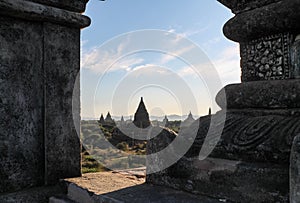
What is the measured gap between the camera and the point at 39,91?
2592 millimetres

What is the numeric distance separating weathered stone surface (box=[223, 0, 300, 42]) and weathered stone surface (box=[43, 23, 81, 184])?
1.49 metres

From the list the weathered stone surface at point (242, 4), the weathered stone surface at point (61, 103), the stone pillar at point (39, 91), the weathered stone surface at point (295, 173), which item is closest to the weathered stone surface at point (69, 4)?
the stone pillar at point (39, 91)

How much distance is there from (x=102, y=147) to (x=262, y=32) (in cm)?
490

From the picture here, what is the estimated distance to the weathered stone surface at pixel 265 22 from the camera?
2.49 m

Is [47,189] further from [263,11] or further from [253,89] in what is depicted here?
[263,11]

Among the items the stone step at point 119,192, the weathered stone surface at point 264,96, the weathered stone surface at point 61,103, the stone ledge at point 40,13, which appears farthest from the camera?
the weathered stone surface at point 61,103

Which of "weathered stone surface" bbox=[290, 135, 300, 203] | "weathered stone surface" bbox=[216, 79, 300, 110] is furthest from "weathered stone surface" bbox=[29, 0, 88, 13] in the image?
"weathered stone surface" bbox=[290, 135, 300, 203]

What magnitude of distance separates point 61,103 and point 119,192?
0.99m

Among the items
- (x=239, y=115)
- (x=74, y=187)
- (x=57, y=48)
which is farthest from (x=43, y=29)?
(x=239, y=115)

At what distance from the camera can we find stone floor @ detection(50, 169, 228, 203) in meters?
1.96

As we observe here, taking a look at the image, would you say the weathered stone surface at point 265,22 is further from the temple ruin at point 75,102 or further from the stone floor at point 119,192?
the stone floor at point 119,192

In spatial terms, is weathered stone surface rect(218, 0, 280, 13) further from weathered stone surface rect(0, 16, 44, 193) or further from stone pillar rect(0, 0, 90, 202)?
weathered stone surface rect(0, 16, 44, 193)

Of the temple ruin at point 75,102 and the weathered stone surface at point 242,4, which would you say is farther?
the weathered stone surface at point 242,4

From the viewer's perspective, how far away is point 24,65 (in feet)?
8.26
